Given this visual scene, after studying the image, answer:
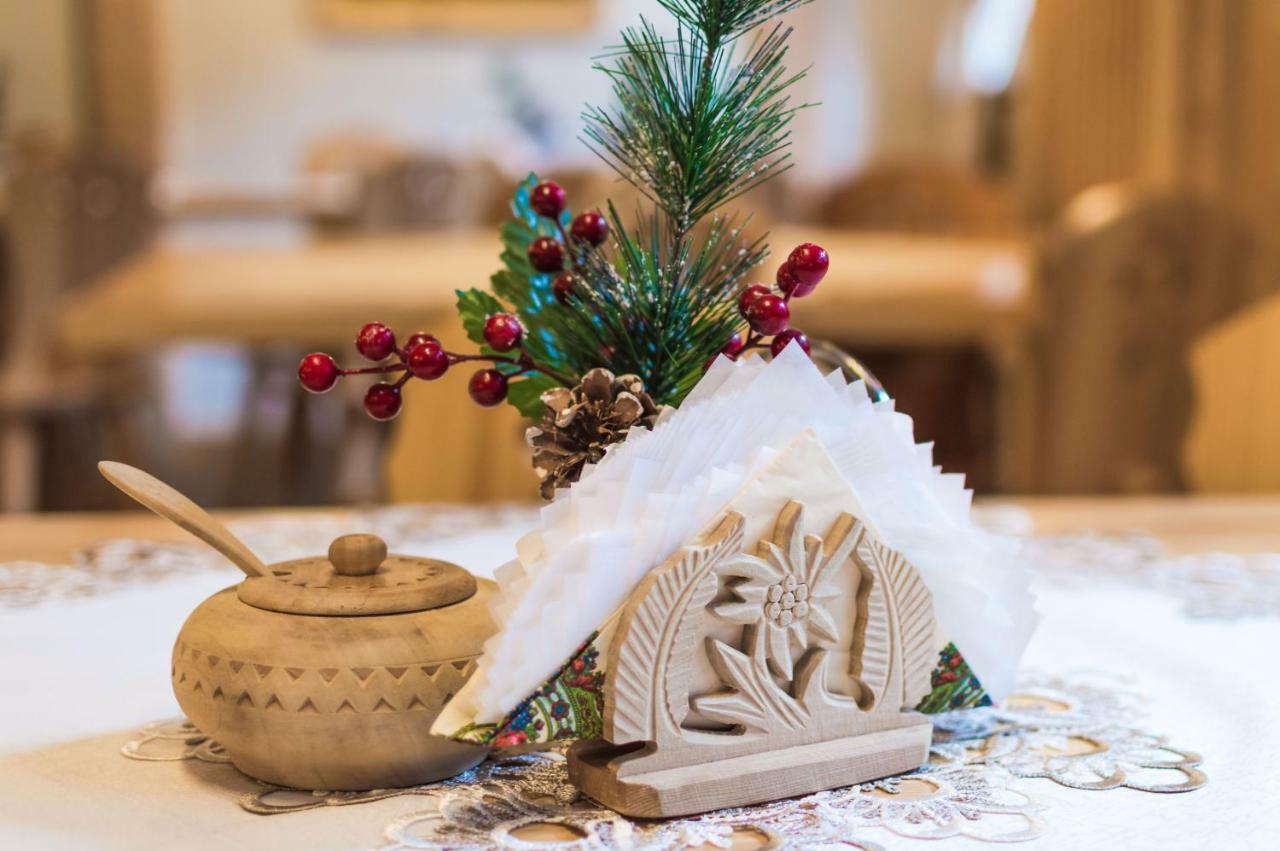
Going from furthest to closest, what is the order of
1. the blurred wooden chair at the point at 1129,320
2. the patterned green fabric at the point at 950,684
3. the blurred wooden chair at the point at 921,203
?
the blurred wooden chair at the point at 921,203
the blurred wooden chair at the point at 1129,320
the patterned green fabric at the point at 950,684

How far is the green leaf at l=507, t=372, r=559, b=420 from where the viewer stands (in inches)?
25.0

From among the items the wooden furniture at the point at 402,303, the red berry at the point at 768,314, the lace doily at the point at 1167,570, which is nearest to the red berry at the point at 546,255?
the red berry at the point at 768,314

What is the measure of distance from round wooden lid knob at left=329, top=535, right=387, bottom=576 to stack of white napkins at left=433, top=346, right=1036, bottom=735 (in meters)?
0.07

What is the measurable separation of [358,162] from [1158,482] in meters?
3.92

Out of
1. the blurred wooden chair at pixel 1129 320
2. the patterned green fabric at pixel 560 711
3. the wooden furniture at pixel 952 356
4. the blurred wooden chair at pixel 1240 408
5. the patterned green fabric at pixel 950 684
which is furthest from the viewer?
the wooden furniture at pixel 952 356

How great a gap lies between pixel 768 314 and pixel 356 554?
0.63ft

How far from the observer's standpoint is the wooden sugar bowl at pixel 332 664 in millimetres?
517

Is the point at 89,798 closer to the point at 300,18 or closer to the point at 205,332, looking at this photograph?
the point at 205,332

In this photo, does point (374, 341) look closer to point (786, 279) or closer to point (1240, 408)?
point (786, 279)

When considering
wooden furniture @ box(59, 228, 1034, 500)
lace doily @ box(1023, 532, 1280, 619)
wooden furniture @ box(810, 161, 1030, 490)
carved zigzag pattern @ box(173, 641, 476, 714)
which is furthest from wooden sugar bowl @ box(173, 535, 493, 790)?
wooden furniture @ box(59, 228, 1034, 500)

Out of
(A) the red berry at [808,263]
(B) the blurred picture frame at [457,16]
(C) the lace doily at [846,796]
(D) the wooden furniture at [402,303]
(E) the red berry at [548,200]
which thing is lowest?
(C) the lace doily at [846,796]

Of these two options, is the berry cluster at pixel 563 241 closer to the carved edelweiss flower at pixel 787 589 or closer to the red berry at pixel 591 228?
the red berry at pixel 591 228

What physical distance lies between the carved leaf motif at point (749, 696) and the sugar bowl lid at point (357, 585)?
0.37ft

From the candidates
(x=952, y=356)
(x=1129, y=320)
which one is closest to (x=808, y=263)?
(x=1129, y=320)
